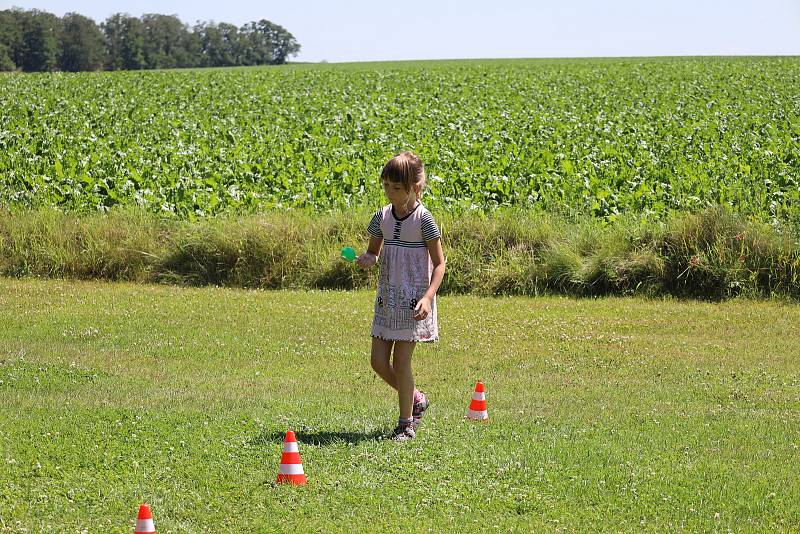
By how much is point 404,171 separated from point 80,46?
3589 inches

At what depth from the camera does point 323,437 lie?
21.0ft

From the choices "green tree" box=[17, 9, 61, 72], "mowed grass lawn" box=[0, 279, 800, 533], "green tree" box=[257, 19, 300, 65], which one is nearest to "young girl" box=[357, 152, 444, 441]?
"mowed grass lawn" box=[0, 279, 800, 533]

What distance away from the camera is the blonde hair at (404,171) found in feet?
20.2

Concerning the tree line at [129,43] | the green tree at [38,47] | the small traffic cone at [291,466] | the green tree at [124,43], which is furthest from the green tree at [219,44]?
the small traffic cone at [291,466]

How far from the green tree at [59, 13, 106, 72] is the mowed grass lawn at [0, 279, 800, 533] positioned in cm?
8478

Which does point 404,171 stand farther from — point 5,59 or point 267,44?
point 267,44

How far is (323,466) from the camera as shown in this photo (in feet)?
19.0

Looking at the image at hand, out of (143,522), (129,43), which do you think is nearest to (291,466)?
(143,522)

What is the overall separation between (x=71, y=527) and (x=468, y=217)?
9276 mm

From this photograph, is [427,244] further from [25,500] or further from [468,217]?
[468,217]

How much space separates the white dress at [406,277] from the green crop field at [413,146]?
8.10 metres

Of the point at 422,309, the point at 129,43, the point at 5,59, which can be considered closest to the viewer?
the point at 422,309

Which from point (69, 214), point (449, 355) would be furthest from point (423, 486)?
point (69, 214)

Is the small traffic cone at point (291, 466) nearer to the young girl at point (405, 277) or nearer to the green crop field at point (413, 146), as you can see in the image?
the young girl at point (405, 277)
